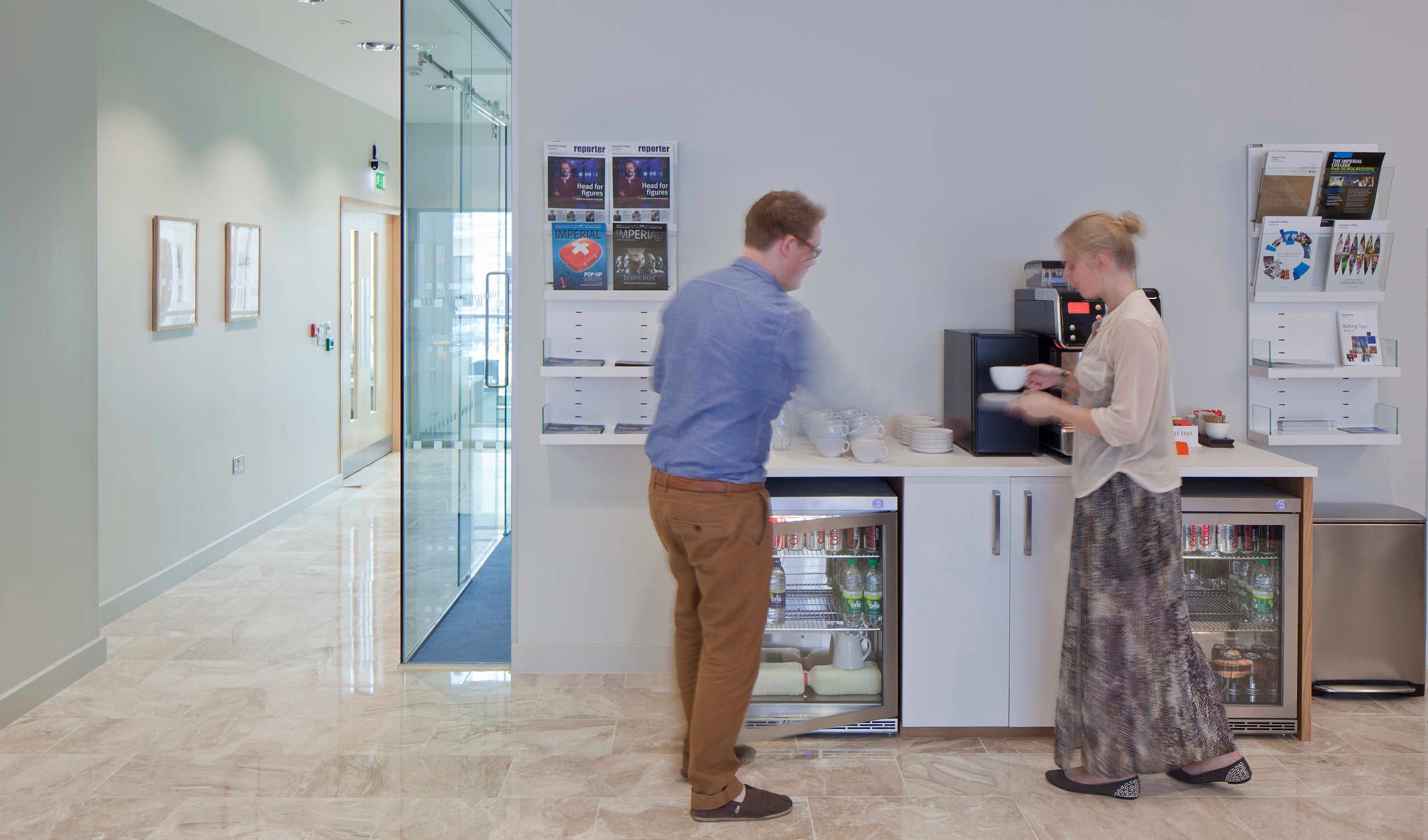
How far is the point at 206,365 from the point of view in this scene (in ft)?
19.7

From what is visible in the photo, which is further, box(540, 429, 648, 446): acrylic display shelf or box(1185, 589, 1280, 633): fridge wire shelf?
box(540, 429, 648, 446): acrylic display shelf

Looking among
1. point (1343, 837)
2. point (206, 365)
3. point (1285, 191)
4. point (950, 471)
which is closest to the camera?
point (1343, 837)

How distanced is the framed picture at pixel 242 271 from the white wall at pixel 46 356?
2.21 meters

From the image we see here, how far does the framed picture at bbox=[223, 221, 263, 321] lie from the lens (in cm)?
622

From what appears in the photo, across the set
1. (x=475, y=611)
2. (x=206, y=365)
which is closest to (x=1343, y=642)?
(x=475, y=611)

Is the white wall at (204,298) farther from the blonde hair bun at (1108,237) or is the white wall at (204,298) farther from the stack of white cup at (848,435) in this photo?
the blonde hair bun at (1108,237)

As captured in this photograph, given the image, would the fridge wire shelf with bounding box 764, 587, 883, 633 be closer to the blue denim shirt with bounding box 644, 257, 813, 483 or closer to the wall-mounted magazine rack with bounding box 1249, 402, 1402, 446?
the blue denim shirt with bounding box 644, 257, 813, 483

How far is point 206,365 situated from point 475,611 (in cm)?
242

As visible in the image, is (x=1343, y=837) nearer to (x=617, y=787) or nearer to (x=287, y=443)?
(x=617, y=787)

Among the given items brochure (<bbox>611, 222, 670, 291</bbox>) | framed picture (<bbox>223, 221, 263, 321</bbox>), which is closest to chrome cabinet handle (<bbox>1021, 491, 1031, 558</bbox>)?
brochure (<bbox>611, 222, 670, 291</bbox>)

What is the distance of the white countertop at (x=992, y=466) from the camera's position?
3.34m

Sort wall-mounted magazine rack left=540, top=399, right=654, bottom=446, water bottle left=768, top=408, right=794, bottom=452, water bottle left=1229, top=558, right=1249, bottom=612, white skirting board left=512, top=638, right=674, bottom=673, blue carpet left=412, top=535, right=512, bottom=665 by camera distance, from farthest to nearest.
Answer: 1. blue carpet left=412, top=535, right=512, bottom=665
2. white skirting board left=512, top=638, right=674, bottom=673
3. wall-mounted magazine rack left=540, top=399, right=654, bottom=446
4. water bottle left=768, top=408, right=794, bottom=452
5. water bottle left=1229, top=558, right=1249, bottom=612

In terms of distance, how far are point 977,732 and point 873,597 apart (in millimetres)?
556

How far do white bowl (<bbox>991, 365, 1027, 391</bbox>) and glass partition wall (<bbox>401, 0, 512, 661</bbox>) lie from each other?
1.89 meters
